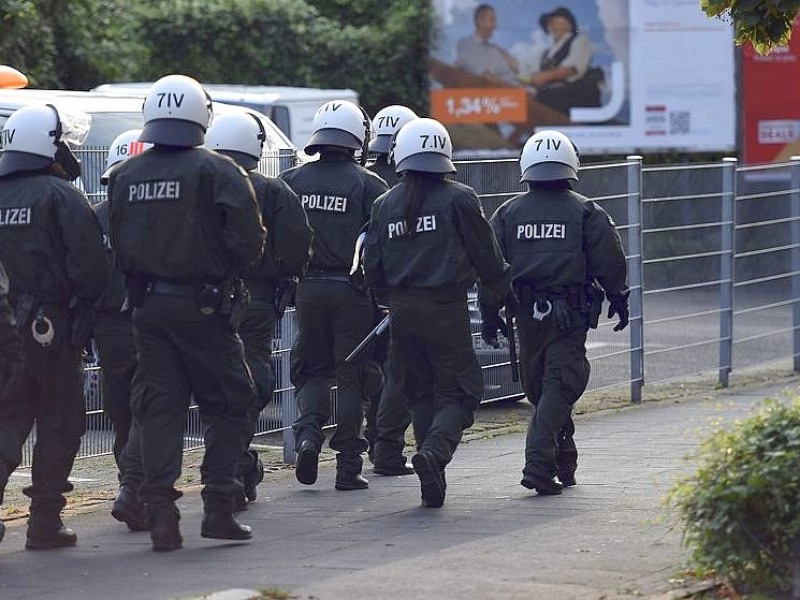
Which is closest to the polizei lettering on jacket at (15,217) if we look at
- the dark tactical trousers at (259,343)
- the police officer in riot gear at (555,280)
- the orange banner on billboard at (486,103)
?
the dark tactical trousers at (259,343)

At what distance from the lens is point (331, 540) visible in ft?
24.3

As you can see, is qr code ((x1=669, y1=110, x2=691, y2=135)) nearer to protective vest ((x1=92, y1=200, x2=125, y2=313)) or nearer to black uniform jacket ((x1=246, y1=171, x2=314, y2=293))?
black uniform jacket ((x1=246, y1=171, x2=314, y2=293))

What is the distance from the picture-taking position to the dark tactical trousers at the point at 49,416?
7.36 metres

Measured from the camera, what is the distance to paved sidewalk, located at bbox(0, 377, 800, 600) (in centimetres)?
637

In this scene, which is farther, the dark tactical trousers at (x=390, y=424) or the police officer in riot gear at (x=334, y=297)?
the dark tactical trousers at (x=390, y=424)

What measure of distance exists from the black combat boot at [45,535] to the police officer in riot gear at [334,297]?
1719mm

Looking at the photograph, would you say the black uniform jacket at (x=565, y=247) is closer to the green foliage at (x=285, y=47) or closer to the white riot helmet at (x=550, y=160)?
the white riot helmet at (x=550, y=160)

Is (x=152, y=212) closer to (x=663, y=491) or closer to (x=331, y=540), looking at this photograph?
(x=331, y=540)

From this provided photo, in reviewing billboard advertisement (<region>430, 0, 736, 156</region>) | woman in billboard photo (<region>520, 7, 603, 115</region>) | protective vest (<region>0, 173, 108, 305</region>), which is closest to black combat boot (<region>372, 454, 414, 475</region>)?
protective vest (<region>0, 173, 108, 305</region>)

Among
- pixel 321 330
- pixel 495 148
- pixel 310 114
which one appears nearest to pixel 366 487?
pixel 321 330

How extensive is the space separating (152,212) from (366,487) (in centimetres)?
241

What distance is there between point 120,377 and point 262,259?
927mm

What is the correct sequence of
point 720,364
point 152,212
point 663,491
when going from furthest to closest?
point 720,364 < point 663,491 < point 152,212

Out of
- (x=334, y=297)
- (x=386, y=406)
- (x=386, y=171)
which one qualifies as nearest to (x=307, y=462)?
(x=386, y=406)
